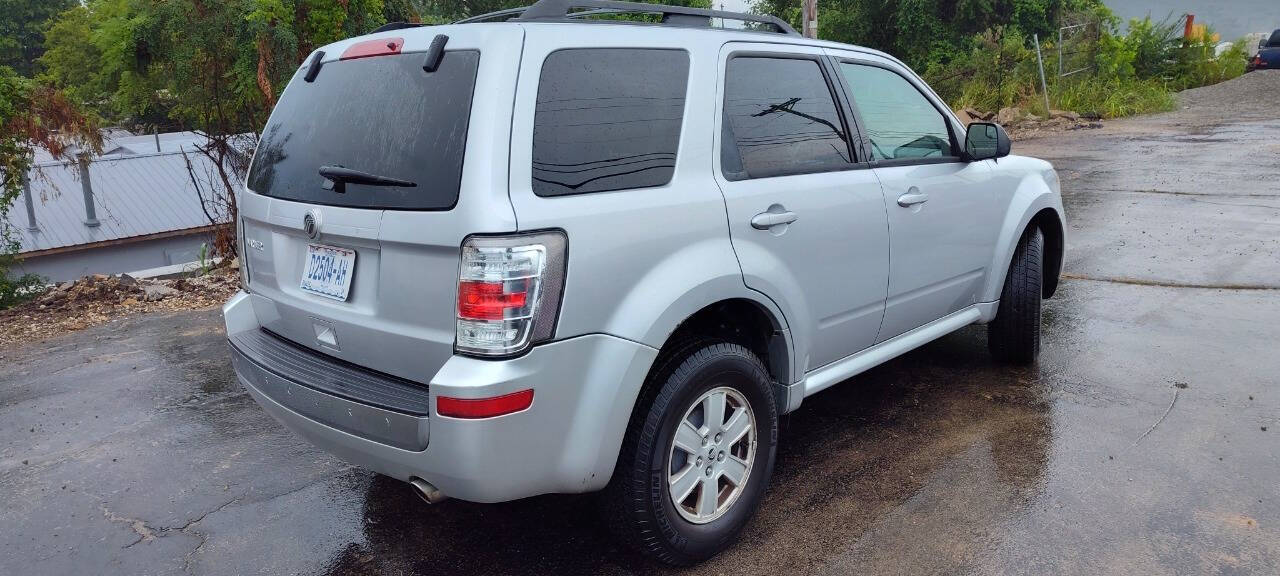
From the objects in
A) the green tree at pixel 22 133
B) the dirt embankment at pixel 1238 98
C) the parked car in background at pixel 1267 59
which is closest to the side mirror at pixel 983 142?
the green tree at pixel 22 133

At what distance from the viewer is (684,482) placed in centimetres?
306

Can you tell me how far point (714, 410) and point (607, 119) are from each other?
104 cm

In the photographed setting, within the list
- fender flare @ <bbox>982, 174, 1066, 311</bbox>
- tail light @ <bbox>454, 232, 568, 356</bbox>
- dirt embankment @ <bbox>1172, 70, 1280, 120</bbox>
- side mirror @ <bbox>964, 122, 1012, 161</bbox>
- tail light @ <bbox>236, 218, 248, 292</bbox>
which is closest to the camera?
tail light @ <bbox>454, 232, 568, 356</bbox>

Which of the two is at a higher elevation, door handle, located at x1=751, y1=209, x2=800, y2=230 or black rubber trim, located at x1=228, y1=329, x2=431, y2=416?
door handle, located at x1=751, y1=209, x2=800, y2=230

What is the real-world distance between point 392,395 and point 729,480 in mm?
1220

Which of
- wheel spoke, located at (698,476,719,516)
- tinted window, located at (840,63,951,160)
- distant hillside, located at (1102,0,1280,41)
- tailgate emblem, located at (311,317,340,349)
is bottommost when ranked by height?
wheel spoke, located at (698,476,719,516)

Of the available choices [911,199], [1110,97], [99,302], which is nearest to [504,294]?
[911,199]

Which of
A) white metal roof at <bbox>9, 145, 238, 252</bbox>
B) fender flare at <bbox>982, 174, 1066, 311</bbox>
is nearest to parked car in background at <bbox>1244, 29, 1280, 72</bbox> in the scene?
fender flare at <bbox>982, 174, 1066, 311</bbox>

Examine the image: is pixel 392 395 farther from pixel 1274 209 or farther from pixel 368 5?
pixel 1274 209

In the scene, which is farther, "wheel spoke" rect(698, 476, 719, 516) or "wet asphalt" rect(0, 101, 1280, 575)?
"wet asphalt" rect(0, 101, 1280, 575)

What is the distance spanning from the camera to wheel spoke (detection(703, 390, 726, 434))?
122 inches

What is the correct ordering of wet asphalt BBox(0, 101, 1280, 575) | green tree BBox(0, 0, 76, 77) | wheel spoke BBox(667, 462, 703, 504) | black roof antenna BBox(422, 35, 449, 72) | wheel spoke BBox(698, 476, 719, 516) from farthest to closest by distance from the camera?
1. green tree BBox(0, 0, 76, 77)
2. wet asphalt BBox(0, 101, 1280, 575)
3. wheel spoke BBox(698, 476, 719, 516)
4. wheel spoke BBox(667, 462, 703, 504)
5. black roof antenna BBox(422, 35, 449, 72)

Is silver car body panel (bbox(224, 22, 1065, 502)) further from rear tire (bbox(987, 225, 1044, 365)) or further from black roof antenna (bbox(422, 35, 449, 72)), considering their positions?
rear tire (bbox(987, 225, 1044, 365))

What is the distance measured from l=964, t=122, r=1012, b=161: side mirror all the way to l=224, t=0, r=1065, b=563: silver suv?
2.52ft
